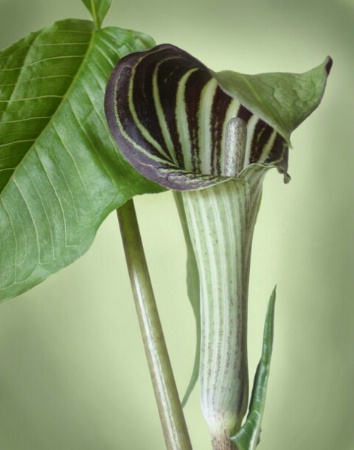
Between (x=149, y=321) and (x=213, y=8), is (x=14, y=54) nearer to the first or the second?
(x=149, y=321)

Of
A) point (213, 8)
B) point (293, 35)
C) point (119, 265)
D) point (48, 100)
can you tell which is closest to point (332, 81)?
point (293, 35)

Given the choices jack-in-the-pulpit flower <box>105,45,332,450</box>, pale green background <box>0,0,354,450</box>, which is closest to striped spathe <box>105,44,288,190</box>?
jack-in-the-pulpit flower <box>105,45,332,450</box>

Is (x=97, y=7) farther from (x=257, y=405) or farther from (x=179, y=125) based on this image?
(x=257, y=405)

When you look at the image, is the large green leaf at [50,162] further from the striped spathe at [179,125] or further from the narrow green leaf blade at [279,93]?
the narrow green leaf blade at [279,93]

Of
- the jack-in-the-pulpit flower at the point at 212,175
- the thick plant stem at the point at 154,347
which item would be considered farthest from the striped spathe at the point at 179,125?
the thick plant stem at the point at 154,347

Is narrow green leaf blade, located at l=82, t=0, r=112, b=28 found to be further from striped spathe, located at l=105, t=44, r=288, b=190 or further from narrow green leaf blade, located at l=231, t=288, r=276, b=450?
narrow green leaf blade, located at l=231, t=288, r=276, b=450

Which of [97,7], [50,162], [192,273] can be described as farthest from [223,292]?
[97,7]
